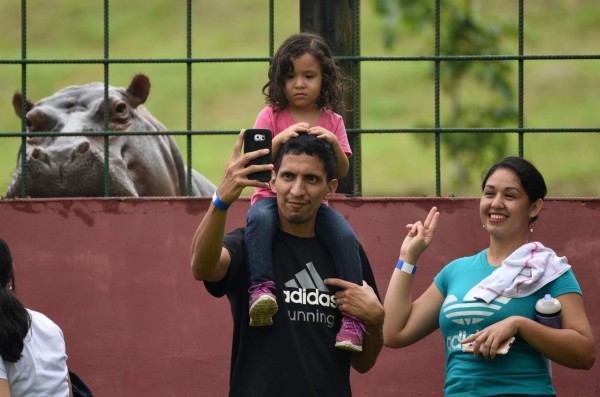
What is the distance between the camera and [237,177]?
13.0ft

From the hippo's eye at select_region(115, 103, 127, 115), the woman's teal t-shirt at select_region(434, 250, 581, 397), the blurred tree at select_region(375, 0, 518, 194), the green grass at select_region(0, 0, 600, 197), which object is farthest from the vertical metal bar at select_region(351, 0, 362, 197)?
the green grass at select_region(0, 0, 600, 197)

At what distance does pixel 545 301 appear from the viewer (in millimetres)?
4336

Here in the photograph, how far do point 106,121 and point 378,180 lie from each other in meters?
31.5

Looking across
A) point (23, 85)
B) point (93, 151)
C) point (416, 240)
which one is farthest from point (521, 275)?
point (23, 85)

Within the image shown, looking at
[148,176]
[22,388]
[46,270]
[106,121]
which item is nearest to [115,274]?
[46,270]

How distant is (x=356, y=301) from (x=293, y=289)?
0.22 metres

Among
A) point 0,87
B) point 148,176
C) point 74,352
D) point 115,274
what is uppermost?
point 0,87

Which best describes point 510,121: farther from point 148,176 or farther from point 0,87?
point 0,87

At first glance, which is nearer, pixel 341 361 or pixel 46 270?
pixel 341 361

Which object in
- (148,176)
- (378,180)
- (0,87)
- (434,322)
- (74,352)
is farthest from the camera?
(0,87)

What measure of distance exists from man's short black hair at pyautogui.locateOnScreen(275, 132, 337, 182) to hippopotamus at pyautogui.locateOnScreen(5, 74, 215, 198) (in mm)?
2171

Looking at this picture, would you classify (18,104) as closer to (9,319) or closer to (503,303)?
(9,319)

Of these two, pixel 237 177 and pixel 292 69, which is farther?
pixel 292 69

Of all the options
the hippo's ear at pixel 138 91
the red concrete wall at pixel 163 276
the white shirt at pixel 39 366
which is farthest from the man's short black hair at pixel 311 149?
the hippo's ear at pixel 138 91
